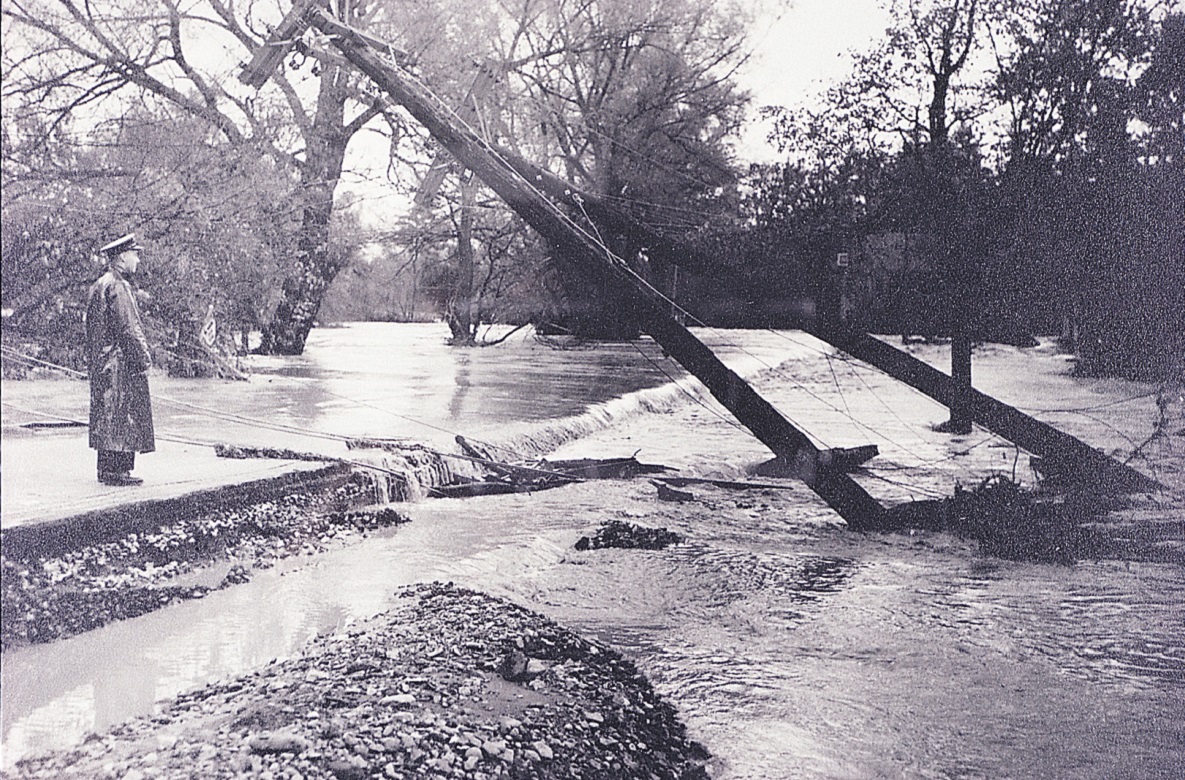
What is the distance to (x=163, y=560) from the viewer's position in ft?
9.87

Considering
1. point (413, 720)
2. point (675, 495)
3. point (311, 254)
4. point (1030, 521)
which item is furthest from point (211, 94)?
point (1030, 521)

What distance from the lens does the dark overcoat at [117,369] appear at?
252 centimetres

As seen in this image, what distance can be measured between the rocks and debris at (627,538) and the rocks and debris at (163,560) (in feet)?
2.83

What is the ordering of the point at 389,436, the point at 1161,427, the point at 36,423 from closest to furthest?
the point at 36,423 → the point at 1161,427 → the point at 389,436

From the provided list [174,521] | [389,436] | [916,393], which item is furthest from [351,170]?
[916,393]

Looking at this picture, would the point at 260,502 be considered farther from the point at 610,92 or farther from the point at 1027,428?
the point at 1027,428

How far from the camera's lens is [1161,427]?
3650mm

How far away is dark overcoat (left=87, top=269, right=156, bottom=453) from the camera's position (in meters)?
2.52

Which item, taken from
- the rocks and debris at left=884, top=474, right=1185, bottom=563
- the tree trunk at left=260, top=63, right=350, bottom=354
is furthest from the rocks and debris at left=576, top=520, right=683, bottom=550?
the tree trunk at left=260, top=63, right=350, bottom=354

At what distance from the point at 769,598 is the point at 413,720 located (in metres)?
1.75

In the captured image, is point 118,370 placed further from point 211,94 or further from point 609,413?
point 609,413

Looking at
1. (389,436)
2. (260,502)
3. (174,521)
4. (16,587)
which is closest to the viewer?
(16,587)

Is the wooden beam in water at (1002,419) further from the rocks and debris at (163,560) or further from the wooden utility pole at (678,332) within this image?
the rocks and debris at (163,560)

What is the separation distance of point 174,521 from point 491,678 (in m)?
1.23
